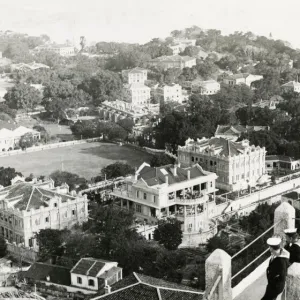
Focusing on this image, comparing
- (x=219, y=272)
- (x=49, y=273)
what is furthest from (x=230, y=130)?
(x=219, y=272)

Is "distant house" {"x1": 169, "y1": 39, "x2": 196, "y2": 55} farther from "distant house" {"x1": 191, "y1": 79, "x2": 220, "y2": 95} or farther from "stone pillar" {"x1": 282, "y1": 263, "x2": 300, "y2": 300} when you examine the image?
"stone pillar" {"x1": 282, "y1": 263, "x2": 300, "y2": 300}

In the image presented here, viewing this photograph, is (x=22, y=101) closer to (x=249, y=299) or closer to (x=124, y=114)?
(x=124, y=114)

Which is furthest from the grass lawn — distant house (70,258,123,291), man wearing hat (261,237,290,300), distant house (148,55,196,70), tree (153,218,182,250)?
distant house (148,55,196,70)

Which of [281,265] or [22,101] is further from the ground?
[281,265]

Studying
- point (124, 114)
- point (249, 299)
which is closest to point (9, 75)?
point (124, 114)

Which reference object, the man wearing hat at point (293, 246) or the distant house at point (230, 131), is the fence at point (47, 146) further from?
the man wearing hat at point (293, 246)

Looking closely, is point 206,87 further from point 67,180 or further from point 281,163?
point 67,180
